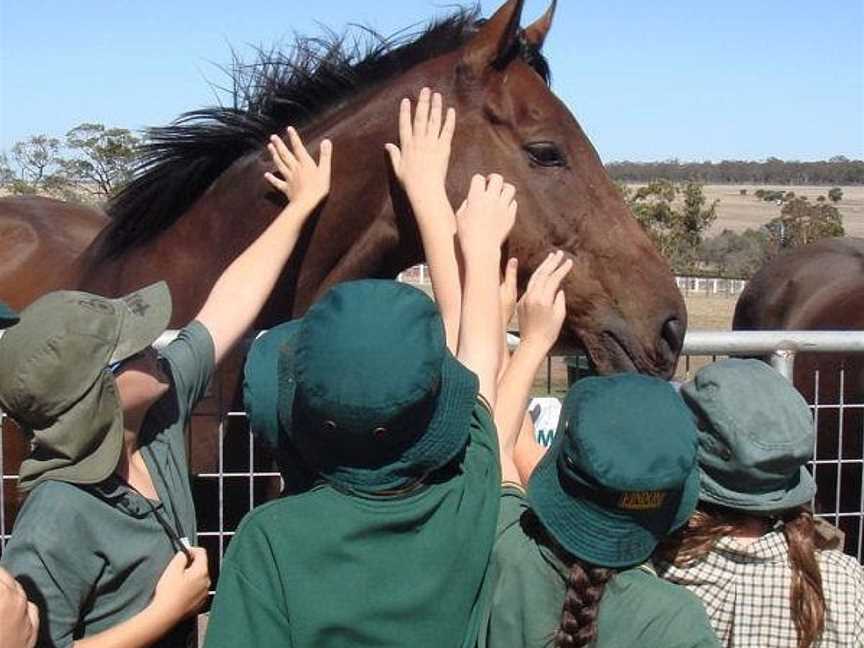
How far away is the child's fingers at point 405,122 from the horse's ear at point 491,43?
248 millimetres

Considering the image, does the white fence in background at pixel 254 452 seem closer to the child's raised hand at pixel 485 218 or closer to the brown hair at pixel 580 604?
the child's raised hand at pixel 485 218

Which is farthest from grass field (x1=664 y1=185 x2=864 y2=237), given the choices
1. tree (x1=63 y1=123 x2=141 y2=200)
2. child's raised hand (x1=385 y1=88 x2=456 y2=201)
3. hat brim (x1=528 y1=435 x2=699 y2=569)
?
hat brim (x1=528 y1=435 x2=699 y2=569)

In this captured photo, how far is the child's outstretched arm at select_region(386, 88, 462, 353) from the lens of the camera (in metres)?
2.50

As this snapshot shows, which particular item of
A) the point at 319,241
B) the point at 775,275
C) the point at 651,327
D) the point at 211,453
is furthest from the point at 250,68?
the point at 775,275

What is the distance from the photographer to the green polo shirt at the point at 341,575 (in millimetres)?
1574

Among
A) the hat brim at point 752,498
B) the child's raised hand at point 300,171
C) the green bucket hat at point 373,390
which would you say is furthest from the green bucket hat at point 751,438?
the child's raised hand at point 300,171

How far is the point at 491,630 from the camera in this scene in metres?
1.79

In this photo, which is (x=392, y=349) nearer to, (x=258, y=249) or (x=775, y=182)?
(x=258, y=249)

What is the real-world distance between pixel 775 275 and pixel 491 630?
24.4ft

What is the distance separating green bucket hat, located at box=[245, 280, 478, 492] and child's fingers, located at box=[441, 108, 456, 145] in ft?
5.26

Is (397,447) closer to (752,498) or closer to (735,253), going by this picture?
(752,498)

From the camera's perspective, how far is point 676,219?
4659 cm

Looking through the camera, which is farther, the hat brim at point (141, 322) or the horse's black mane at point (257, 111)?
the horse's black mane at point (257, 111)

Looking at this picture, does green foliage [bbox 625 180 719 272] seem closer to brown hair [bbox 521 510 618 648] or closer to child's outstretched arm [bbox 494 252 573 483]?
child's outstretched arm [bbox 494 252 573 483]
